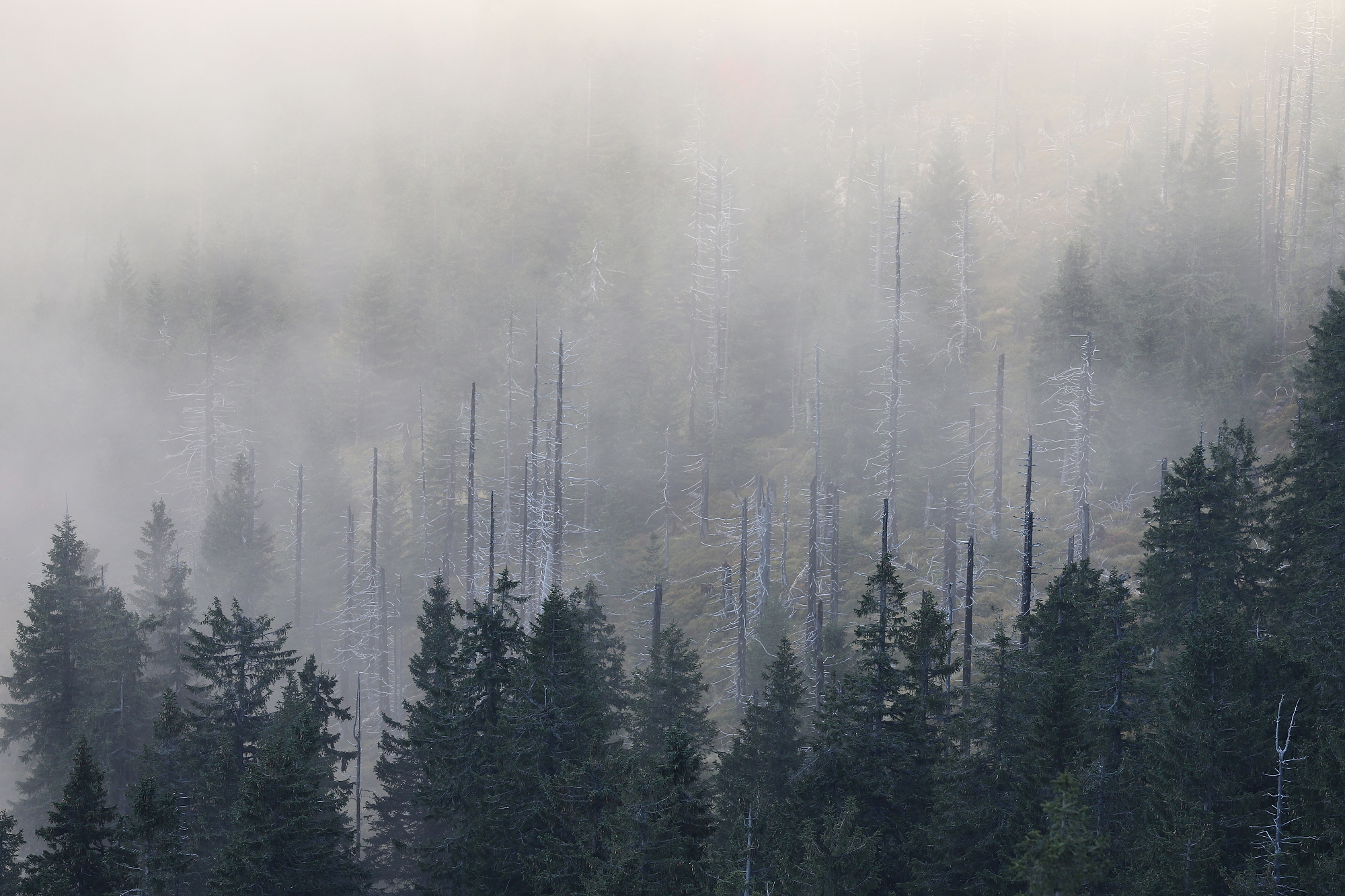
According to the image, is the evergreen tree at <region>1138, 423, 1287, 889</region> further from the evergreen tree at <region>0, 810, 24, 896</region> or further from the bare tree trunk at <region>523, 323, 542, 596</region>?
the bare tree trunk at <region>523, 323, 542, 596</region>

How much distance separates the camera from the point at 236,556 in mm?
58906

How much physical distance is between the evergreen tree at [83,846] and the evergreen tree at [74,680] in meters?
14.5

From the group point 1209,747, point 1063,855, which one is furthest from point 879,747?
point 1063,855

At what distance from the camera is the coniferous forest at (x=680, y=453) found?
2280 cm

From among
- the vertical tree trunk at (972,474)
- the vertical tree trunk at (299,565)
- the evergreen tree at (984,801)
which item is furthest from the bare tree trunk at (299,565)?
the evergreen tree at (984,801)

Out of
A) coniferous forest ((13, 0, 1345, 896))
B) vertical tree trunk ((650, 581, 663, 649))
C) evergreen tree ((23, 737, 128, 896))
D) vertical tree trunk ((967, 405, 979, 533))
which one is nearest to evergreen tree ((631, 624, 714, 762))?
coniferous forest ((13, 0, 1345, 896))

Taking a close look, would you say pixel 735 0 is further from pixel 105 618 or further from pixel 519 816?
pixel 519 816

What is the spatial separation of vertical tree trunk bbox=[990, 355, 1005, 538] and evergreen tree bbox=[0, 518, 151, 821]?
37.6 m

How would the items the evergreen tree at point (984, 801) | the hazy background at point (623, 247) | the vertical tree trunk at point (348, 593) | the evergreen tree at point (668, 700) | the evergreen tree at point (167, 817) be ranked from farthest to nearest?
the vertical tree trunk at point (348, 593) < the hazy background at point (623, 247) < the evergreen tree at point (668, 700) < the evergreen tree at point (167, 817) < the evergreen tree at point (984, 801)

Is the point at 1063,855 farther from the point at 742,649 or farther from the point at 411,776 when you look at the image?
the point at 742,649

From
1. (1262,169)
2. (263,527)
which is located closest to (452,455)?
(263,527)

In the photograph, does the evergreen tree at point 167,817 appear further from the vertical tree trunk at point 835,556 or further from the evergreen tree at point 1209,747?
the vertical tree trunk at point 835,556

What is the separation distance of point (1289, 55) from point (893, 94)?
30281 millimetres

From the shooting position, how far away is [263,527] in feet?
190
